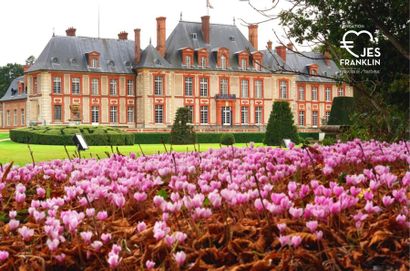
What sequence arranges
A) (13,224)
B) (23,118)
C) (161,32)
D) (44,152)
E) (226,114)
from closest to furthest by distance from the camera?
(13,224), (44,152), (161,32), (23,118), (226,114)

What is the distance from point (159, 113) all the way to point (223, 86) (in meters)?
5.06

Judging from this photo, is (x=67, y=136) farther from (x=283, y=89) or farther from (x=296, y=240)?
(x=296, y=240)

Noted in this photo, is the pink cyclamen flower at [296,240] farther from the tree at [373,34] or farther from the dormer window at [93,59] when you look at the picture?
the dormer window at [93,59]

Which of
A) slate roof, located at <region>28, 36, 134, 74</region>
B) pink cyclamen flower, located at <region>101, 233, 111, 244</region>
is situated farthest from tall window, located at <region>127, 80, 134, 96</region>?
pink cyclamen flower, located at <region>101, 233, 111, 244</region>

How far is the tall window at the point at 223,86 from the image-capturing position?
4466 cm

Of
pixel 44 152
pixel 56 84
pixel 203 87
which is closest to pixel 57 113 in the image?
pixel 56 84

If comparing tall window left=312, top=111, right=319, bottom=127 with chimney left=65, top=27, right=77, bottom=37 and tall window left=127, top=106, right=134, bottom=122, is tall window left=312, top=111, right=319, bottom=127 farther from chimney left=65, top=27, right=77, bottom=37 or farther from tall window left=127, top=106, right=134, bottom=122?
chimney left=65, top=27, right=77, bottom=37

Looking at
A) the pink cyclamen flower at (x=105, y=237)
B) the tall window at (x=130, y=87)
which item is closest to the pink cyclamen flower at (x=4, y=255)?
the pink cyclamen flower at (x=105, y=237)

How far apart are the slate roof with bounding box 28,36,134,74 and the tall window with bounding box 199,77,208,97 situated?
4681 millimetres

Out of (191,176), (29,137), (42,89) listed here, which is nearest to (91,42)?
(42,89)

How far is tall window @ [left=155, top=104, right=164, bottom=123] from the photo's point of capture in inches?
1673

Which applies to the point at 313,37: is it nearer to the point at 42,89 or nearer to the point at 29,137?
the point at 29,137

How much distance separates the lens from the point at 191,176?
3.44 meters

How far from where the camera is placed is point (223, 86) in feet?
147
